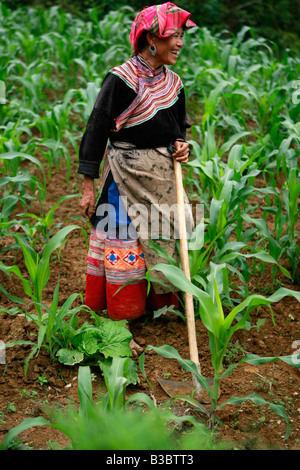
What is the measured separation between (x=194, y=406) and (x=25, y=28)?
657cm

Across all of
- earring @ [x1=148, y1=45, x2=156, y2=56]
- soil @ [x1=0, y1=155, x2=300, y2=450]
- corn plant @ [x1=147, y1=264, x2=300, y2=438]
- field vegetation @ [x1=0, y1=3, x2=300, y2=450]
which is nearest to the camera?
field vegetation @ [x1=0, y1=3, x2=300, y2=450]

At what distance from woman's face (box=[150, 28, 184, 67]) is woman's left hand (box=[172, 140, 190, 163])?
0.39 m

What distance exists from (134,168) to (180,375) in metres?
0.97

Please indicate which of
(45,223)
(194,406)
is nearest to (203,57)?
(45,223)

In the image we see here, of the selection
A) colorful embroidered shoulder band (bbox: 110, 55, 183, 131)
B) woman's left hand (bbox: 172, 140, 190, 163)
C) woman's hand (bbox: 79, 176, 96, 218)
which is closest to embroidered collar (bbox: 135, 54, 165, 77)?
colorful embroidered shoulder band (bbox: 110, 55, 183, 131)

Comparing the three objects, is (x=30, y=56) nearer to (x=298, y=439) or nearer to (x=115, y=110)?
(x=115, y=110)

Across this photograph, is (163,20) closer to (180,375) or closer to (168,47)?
(168,47)

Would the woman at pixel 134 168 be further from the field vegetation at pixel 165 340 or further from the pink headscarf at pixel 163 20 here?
the field vegetation at pixel 165 340

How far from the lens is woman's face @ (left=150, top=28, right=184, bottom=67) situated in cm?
236

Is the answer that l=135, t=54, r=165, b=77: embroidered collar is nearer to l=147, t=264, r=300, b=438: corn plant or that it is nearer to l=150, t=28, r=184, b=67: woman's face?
l=150, t=28, r=184, b=67: woman's face

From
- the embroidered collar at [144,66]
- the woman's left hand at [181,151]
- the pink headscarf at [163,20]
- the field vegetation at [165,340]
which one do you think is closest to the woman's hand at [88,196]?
the field vegetation at [165,340]

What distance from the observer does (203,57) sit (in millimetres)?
6047

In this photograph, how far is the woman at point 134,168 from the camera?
2.42 meters

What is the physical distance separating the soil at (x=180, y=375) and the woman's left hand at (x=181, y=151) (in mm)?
821
